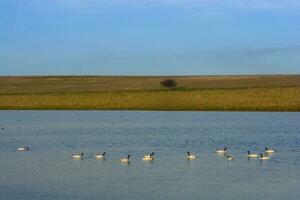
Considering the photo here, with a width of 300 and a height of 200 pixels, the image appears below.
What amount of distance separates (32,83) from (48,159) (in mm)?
76794

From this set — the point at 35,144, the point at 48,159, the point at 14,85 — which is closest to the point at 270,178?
the point at 48,159

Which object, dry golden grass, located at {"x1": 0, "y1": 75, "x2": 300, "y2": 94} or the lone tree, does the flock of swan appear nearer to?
dry golden grass, located at {"x1": 0, "y1": 75, "x2": 300, "y2": 94}

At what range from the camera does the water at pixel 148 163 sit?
70.9 feet

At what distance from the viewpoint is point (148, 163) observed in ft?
95.2

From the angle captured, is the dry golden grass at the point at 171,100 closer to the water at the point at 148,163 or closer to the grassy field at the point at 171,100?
the grassy field at the point at 171,100

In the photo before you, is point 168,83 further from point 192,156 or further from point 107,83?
point 192,156

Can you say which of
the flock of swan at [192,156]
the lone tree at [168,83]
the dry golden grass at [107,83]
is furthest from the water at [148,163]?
the lone tree at [168,83]

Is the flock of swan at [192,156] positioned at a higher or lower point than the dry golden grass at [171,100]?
lower

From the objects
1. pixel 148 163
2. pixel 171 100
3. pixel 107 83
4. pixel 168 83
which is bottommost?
pixel 148 163

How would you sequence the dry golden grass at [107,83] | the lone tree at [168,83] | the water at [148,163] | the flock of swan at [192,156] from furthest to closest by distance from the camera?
the lone tree at [168,83] < the dry golden grass at [107,83] < the flock of swan at [192,156] < the water at [148,163]

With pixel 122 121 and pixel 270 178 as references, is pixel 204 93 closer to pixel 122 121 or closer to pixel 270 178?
pixel 122 121

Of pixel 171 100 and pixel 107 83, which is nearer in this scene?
pixel 171 100

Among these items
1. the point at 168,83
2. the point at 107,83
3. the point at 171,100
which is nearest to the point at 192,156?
the point at 171,100

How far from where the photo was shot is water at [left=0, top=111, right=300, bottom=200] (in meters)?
21.6
